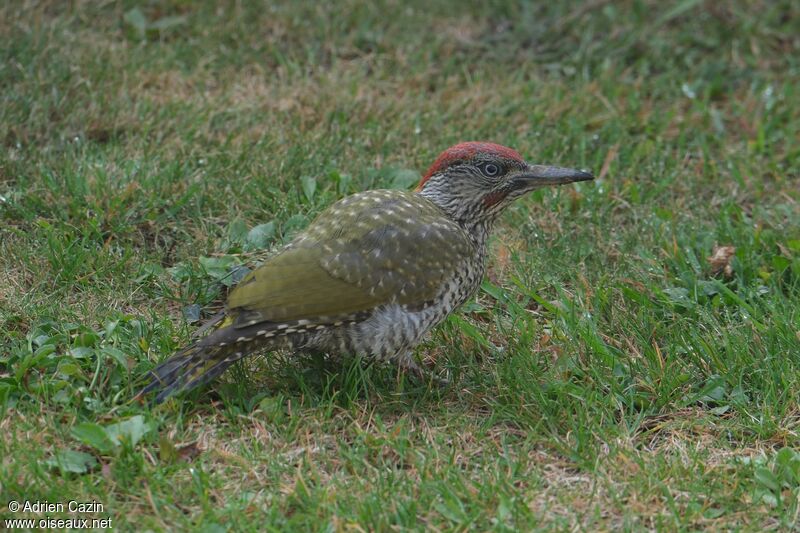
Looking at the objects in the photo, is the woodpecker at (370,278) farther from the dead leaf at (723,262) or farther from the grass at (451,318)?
the dead leaf at (723,262)

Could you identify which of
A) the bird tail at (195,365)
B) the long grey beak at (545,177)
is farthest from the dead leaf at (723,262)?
the bird tail at (195,365)

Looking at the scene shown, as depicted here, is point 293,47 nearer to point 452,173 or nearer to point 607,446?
point 452,173

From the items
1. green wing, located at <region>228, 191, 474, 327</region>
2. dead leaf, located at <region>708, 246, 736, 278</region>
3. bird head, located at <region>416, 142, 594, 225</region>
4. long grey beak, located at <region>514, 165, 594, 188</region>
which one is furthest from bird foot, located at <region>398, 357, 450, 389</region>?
dead leaf, located at <region>708, 246, 736, 278</region>

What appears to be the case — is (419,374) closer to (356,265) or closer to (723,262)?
(356,265)

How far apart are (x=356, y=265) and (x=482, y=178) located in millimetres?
770

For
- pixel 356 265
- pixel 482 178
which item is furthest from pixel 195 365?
pixel 482 178

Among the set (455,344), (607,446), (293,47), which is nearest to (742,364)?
(607,446)

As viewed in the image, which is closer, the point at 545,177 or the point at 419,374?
the point at 419,374

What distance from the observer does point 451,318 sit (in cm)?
462

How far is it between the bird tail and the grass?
0.09 metres

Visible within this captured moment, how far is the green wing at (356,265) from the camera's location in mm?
3973

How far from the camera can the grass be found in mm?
3598

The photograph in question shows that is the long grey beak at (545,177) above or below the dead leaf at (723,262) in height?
above

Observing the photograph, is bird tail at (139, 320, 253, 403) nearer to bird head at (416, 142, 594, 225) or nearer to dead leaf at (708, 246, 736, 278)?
bird head at (416, 142, 594, 225)
